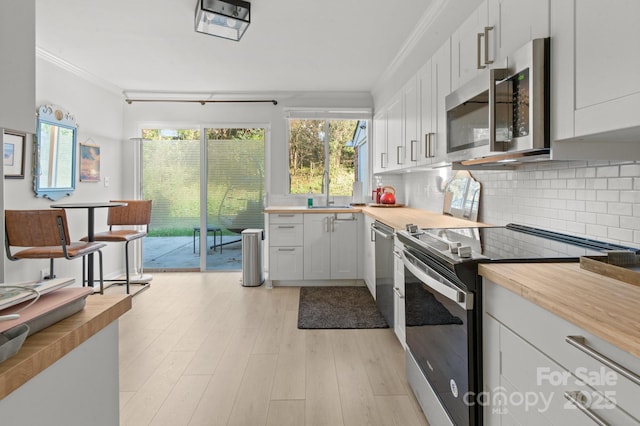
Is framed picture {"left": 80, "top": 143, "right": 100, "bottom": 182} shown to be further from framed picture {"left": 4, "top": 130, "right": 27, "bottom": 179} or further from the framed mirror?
framed picture {"left": 4, "top": 130, "right": 27, "bottom": 179}

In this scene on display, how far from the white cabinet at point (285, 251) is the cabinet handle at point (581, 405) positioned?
372cm

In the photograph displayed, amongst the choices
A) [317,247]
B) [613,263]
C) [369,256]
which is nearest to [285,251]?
[317,247]

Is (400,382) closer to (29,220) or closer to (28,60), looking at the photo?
(28,60)

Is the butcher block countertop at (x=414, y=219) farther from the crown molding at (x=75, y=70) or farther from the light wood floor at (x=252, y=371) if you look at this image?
the crown molding at (x=75, y=70)

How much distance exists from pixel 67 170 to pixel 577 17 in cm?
455

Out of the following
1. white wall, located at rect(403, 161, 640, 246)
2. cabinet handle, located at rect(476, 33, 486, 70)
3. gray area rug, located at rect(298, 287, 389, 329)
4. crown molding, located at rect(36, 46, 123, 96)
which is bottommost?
A: gray area rug, located at rect(298, 287, 389, 329)

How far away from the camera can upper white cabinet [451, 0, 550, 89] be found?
1.51 meters

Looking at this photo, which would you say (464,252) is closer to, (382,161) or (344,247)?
(344,247)

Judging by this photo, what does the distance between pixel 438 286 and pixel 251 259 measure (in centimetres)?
326

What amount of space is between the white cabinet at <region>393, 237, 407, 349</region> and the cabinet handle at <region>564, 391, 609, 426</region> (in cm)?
166

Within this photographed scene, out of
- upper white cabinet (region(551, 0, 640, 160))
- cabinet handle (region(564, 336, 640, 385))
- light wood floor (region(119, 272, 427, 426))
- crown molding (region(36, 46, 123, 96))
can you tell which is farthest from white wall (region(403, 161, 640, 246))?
crown molding (region(36, 46, 123, 96))

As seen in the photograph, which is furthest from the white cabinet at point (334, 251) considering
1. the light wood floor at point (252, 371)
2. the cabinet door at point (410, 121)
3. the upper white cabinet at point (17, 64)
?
the upper white cabinet at point (17, 64)

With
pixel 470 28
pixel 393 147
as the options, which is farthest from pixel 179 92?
pixel 470 28

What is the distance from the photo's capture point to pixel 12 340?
0.59 meters
